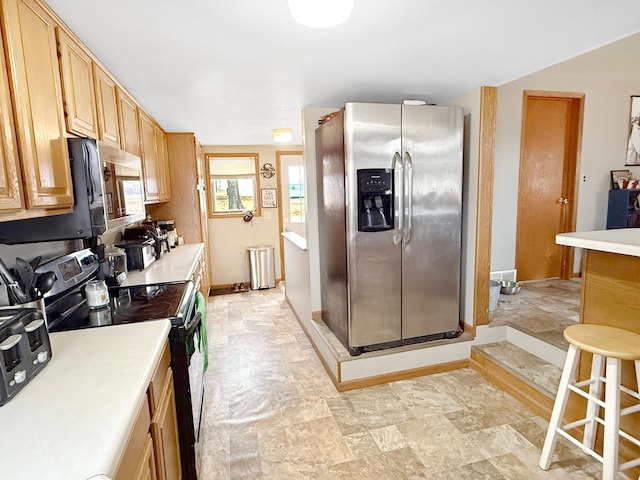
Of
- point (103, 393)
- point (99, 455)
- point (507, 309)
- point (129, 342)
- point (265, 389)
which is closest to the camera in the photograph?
point (99, 455)

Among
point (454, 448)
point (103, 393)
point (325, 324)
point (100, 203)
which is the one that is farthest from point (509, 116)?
point (103, 393)

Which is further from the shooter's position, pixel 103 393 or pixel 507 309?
pixel 507 309

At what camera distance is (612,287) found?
1.65 m

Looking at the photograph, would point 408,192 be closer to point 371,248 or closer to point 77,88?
point 371,248

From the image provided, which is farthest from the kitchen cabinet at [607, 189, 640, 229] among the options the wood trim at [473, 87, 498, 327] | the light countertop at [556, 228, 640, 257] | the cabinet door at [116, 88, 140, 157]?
the cabinet door at [116, 88, 140, 157]

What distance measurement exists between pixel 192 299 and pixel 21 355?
1.01m

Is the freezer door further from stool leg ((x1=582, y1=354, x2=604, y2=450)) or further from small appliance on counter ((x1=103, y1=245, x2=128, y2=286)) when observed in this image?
small appliance on counter ((x1=103, y1=245, x2=128, y2=286))

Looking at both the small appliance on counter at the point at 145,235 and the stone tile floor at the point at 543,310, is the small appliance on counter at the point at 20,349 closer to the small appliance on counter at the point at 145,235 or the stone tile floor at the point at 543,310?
the small appliance on counter at the point at 145,235

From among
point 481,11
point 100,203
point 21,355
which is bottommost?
point 21,355

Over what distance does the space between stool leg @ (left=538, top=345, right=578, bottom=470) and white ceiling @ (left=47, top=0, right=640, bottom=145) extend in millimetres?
1546

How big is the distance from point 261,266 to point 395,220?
3.11 m

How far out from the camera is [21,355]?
969 mm

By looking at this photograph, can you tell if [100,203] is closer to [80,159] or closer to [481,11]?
[80,159]

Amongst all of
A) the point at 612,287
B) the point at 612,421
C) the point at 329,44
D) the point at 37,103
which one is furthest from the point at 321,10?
the point at 612,421
